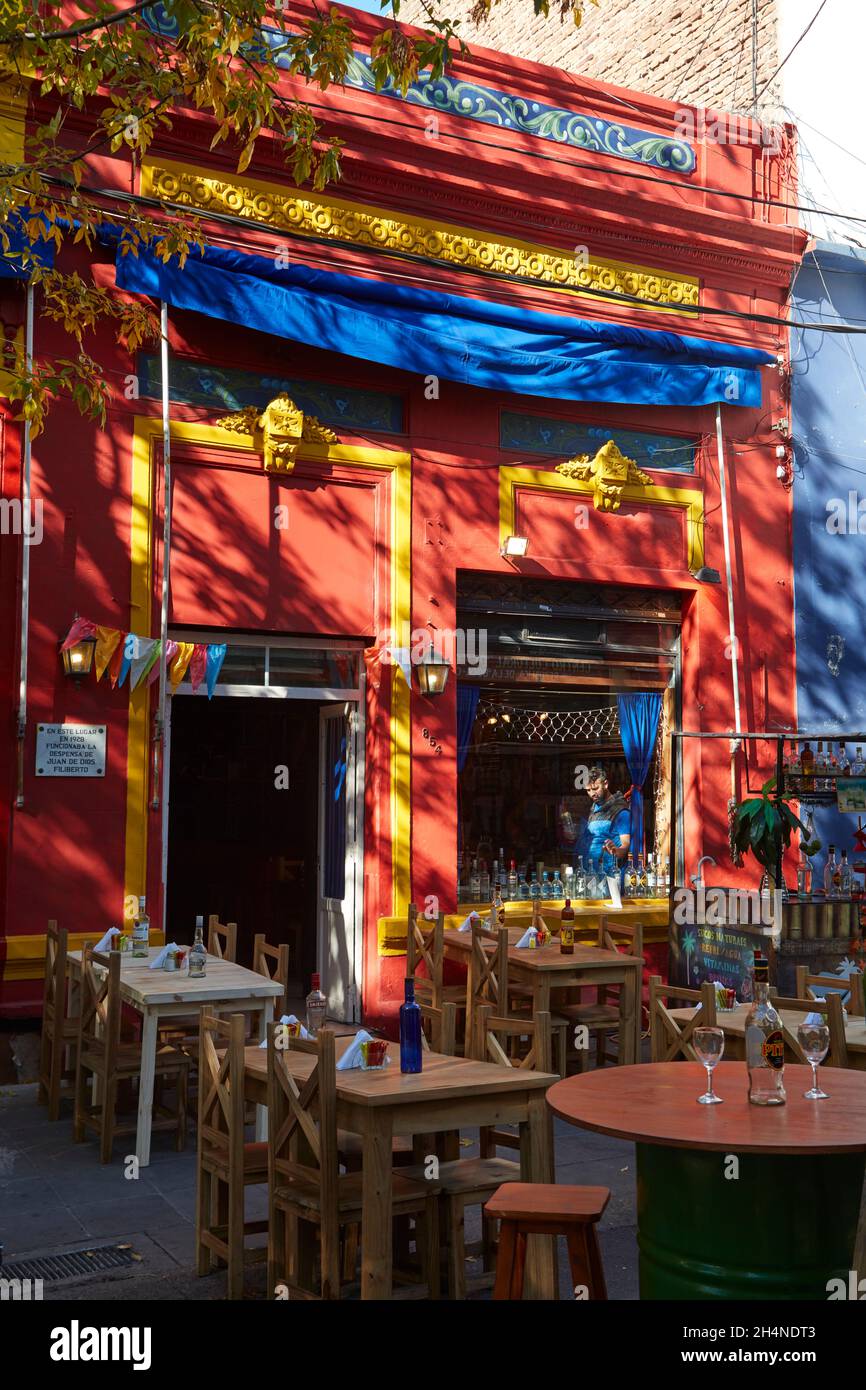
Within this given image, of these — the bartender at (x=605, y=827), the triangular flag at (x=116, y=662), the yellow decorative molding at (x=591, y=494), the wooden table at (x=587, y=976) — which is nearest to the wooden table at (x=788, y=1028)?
the wooden table at (x=587, y=976)

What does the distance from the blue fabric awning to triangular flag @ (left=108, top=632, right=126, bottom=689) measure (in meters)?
2.47

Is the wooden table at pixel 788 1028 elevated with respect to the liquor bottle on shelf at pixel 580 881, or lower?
lower

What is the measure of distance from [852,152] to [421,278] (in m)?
5.23

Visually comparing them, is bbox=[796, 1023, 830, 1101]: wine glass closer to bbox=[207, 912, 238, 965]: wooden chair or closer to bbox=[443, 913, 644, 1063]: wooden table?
bbox=[443, 913, 644, 1063]: wooden table

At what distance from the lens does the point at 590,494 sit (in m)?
11.4

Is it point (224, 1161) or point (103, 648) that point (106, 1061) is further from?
point (103, 648)

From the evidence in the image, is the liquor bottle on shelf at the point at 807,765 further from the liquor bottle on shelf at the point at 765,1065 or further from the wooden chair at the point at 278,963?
the liquor bottle on shelf at the point at 765,1065

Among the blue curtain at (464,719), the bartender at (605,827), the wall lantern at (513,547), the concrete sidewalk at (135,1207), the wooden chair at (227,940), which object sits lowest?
the concrete sidewalk at (135,1207)

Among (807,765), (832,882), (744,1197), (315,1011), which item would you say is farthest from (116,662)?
(744,1197)

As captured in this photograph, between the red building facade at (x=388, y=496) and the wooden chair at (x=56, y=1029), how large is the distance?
1.36 feet

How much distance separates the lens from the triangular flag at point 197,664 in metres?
9.54

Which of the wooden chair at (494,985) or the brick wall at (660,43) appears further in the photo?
the brick wall at (660,43)

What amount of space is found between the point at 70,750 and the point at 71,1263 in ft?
13.9

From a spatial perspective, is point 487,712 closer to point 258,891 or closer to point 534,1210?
point 258,891
